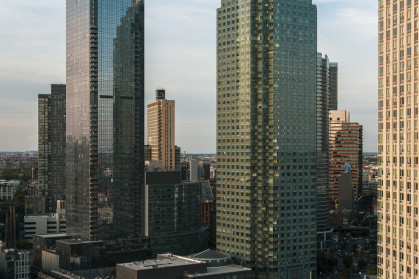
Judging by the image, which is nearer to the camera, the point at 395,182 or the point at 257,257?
the point at 395,182

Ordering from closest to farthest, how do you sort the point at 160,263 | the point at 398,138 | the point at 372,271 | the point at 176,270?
1. the point at 398,138
2. the point at 176,270
3. the point at 160,263
4. the point at 372,271

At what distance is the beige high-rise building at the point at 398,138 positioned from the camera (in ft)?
342

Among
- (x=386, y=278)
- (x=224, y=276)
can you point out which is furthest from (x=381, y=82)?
(x=224, y=276)

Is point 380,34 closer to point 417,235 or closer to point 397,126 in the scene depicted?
point 397,126

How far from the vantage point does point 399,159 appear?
108 m

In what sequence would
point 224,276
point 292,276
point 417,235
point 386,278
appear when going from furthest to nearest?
point 292,276, point 224,276, point 386,278, point 417,235

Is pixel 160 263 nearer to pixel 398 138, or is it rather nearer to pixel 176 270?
pixel 176 270

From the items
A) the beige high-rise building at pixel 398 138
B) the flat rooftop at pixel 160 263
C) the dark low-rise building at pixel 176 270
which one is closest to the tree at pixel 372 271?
the dark low-rise building at pixel 176 270

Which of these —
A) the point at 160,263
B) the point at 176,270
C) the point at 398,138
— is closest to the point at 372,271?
the point at 176,270

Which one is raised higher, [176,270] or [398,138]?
[398,138]

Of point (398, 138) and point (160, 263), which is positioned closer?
point (398, 138)

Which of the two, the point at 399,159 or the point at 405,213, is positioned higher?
the point at 399,159

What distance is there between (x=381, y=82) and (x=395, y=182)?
18.1m

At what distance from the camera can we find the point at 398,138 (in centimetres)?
10806
